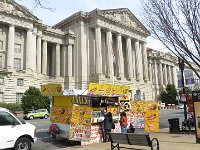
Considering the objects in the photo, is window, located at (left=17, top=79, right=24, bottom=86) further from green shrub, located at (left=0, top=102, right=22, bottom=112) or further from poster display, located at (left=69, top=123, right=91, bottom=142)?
poster display, located at (left=69, top=123, right=91, bottom=142)

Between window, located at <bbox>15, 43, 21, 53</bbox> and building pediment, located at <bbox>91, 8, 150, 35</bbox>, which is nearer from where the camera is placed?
window, located at <bbox>15, 43, 21, 53</bbox>

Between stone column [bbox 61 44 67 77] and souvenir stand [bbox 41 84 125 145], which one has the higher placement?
stone column [bbox 61 44 67 77]

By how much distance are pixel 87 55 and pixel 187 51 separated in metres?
47.1

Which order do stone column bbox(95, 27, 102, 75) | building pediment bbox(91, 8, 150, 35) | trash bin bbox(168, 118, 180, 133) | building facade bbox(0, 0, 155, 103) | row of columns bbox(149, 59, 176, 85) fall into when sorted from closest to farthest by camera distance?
trash bin bbox(168, 118, 180, 133)
building facade bbox(0, 0, 155, 103)
stone column bbox(95, 27, 102, 75)
building pediment bbox(91, 8, 150, 35)
row of columns bbox(149, 59, 176, 85)

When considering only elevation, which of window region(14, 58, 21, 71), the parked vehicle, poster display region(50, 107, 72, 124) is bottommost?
the parked vehicle

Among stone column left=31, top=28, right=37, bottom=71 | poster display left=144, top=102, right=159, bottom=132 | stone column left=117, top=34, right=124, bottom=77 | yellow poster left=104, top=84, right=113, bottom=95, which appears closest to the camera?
yellow poster left=104, top=84, right=113, bottom=95

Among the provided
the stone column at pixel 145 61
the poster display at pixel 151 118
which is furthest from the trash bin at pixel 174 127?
the stone column at pixel 145 61

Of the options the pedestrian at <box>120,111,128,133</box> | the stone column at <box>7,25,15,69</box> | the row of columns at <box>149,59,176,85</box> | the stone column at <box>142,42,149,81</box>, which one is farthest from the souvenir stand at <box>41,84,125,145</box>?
the row of columns at <box>149,59,176,85</box>

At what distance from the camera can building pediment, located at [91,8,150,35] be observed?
66.1 meters

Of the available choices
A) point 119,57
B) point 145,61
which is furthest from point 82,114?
point 145,61

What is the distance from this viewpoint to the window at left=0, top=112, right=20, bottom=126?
10.8 metres

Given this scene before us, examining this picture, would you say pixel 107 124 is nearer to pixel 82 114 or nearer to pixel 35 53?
pixel 82 114

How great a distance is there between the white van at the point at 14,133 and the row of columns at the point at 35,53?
41328mm

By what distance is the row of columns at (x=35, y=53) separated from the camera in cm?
5100
